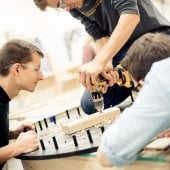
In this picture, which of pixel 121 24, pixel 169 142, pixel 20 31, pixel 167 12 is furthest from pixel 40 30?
pixel 169 142

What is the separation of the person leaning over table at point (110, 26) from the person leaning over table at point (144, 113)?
0.45m

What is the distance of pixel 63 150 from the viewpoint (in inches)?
54.3

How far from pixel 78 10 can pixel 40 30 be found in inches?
135

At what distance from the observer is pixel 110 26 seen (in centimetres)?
207

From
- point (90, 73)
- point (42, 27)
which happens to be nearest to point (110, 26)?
point (90, 73)

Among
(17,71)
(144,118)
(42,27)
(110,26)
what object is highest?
(42,27)

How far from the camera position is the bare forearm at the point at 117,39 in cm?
154

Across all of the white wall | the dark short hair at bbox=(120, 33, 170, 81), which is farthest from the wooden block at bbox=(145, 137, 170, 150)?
the white wall

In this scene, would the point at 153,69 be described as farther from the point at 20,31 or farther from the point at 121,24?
the point at 20,31

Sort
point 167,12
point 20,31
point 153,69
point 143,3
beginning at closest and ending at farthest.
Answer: point 153,69 → point 143,3 → point 167,12 → point 20,31

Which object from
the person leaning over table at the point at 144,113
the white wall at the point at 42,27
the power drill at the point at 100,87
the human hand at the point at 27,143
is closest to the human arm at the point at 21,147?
the human hand at the point at 27,143

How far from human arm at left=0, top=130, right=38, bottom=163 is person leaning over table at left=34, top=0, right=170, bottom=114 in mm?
367

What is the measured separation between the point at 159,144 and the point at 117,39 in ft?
2.07

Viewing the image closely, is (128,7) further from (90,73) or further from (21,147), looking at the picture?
(21,147)
